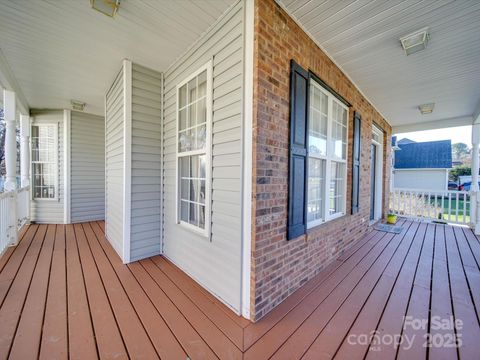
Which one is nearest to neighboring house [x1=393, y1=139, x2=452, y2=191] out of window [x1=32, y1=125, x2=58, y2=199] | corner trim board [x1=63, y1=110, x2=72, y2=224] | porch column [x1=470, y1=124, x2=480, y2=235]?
porch column [x1=470, y1=124, x2=480, y2=235]

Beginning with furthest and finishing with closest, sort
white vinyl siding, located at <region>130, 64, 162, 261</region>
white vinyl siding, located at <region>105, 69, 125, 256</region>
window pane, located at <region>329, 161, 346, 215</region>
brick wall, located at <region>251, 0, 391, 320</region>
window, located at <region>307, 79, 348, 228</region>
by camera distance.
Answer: window pane, located at <region>329, 161, 346, 215</region>
white vinyl siding, located at <region>105, 69, 125, 256</region>
white vinyl siding, located at <region>130, 64, 162, 261</region>
window, located at <region>307, 79, 348, 228</region>
brick wall, located at <region>251, 0, 391, 320</region>

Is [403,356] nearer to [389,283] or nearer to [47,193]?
[389,283]

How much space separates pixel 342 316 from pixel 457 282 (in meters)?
1.87

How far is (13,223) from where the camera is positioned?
12.1 ft

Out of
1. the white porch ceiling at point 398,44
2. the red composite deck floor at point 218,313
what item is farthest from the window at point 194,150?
the white porch ceiling at point 398,44

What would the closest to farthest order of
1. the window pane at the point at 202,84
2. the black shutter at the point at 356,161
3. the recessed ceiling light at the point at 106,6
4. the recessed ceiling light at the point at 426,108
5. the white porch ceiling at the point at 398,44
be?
the recessed ceiling light at the point at 106,6, the white porch ceiling at the point at 398,44, the window pane at the point at 202,84, the black shutter at the point at 356,161, the recessed ceiling light at the point at 426,108

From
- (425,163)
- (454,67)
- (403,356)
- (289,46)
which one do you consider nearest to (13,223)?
(289,46)

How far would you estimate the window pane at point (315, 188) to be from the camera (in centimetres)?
280

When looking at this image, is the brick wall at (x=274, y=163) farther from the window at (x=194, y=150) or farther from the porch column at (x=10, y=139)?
the porch column at (x=10, y=139)

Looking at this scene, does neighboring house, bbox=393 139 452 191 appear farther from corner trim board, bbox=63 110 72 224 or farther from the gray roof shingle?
corner trim board, bbox=63 110 72 224

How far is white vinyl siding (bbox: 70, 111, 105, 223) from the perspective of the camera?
5.36 m

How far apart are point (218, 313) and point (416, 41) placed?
3753 millimetres

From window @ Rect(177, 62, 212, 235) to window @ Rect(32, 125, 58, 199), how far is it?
461cm

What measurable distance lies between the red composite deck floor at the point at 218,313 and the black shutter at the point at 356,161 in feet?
3.28
